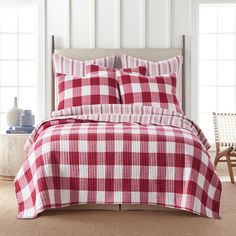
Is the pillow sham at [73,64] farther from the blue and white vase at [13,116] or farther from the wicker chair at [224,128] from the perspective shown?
the wicker chair at [224,128]

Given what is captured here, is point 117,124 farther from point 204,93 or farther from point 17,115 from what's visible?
point 204,93

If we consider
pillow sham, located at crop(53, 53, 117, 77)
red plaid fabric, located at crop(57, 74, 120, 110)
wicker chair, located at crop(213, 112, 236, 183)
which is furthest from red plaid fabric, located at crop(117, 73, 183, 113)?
wicker chair, located at crop(213, 112, 236, 183)

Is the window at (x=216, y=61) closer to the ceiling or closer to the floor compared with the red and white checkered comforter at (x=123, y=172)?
closer to the ceiling

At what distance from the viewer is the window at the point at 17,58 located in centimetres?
596

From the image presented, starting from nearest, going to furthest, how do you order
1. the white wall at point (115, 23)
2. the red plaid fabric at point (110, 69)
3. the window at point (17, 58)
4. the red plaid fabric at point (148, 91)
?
the red plaid fabric at point (148, 91), the red plaid fabric at point (110, 69), the white wall at point (115, 23), the window at point (17, 58)

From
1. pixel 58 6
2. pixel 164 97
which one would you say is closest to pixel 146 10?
pixel 58 6

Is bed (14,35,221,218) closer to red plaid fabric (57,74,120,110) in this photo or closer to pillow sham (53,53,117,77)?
red plaid fabric (57,74,120,110)

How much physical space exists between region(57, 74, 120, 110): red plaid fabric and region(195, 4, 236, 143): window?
1.58 meters

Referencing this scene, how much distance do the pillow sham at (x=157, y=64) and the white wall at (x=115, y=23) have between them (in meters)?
0.29

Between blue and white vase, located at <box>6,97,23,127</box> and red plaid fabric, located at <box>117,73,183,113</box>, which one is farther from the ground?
red plaid fabric, located at <box>117,73,183,113</box>

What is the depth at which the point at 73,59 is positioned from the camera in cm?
558

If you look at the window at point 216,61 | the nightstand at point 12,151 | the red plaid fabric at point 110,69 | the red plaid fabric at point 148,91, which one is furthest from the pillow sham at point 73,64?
the window at point 216,61

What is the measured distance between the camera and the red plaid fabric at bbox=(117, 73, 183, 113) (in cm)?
479

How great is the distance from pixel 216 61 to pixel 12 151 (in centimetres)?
260
